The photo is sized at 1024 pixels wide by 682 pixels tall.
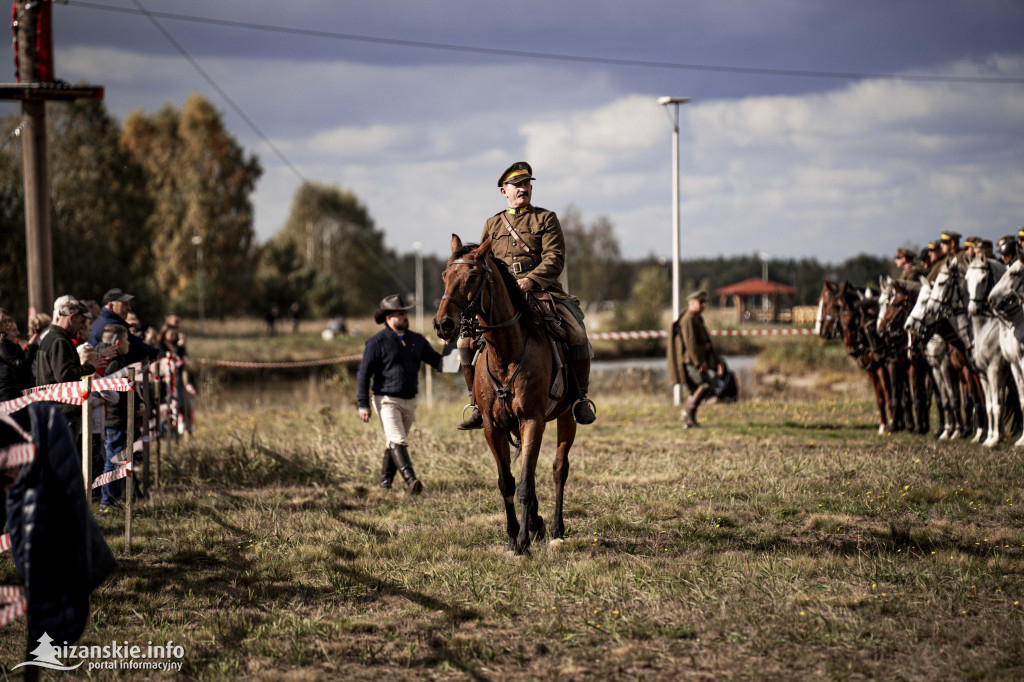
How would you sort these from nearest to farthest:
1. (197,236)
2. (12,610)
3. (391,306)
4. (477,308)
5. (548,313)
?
(12,610) < (477,308) < (548,313) < (391,306) < (197,236)

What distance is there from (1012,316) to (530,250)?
7222 mm

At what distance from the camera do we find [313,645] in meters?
4.85

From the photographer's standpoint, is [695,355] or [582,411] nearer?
Answer: [582,411]

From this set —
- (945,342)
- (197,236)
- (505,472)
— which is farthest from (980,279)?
(197,236)

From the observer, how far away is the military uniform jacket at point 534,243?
721 cm

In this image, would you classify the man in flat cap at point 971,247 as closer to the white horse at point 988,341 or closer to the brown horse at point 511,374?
the white horse at point 988,341

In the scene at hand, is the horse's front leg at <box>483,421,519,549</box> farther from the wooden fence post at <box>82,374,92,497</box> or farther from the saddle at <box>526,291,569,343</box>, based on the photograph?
the wooden fence post at <box>82,374,92,497</box>

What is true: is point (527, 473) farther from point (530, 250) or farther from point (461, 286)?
point (530, 250)

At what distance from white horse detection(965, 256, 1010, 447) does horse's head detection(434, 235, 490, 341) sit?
7.68 m

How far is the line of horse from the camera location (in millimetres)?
10921

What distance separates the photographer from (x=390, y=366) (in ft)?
31.5

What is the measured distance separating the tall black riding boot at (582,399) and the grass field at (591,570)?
985 millimetres

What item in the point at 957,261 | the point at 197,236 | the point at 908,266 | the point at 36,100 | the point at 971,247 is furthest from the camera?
the point at 197,236

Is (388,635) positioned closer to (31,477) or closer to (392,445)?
(31,477)
